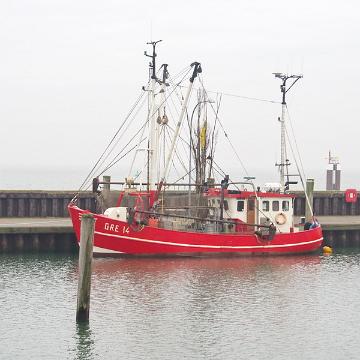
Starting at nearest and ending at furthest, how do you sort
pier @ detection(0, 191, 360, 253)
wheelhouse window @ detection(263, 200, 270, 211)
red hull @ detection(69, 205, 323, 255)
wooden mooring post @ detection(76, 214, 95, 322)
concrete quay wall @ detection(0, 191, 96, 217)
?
wooden mooring post @ detection(76, 214, 95, 322) < red hull @ detection(69, 205, 323, 255) < pier @ detection(0, 191, 360, 253) < wheelhouse window @ detection(263, 200, 270, 211) < concrete quay wall @ detection(0, 191, 96, 217)

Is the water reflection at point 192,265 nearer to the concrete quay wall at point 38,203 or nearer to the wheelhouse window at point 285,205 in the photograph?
the wheelhouse window at point 285,205

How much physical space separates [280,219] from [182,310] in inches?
579

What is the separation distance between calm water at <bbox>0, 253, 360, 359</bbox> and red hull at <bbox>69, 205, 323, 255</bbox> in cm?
67

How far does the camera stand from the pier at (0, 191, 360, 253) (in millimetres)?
36812

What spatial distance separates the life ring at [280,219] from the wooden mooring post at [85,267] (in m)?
18.0

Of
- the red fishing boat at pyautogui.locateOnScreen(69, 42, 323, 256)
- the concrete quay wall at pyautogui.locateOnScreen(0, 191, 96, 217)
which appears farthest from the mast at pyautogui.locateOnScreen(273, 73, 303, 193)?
the concrete quay wall at pyautogui.locateOnScreen(0, 191, 96, 217)

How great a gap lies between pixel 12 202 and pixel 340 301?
931 inches

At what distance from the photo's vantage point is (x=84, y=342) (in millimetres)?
21031

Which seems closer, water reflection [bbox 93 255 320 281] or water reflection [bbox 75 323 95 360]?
water reflection [bbox 75 323 95 360]

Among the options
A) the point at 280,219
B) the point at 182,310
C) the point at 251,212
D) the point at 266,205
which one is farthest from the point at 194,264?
the point at 182,310

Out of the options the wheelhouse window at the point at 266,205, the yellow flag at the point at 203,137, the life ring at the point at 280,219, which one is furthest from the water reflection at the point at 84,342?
the yellow flag at the point at 203,137

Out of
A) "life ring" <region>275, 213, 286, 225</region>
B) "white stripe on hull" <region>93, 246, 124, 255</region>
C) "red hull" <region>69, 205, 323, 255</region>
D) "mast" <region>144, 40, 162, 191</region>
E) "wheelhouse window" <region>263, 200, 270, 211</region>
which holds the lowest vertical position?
"white stripe on hull" <region>93, 246, 124, 255</region>

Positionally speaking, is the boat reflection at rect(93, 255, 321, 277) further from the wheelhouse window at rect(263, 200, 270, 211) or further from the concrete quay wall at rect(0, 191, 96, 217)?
the concrete quay wall at rect(0, 191, 96, 217)

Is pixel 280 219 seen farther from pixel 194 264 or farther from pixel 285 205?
pixel 194 264
